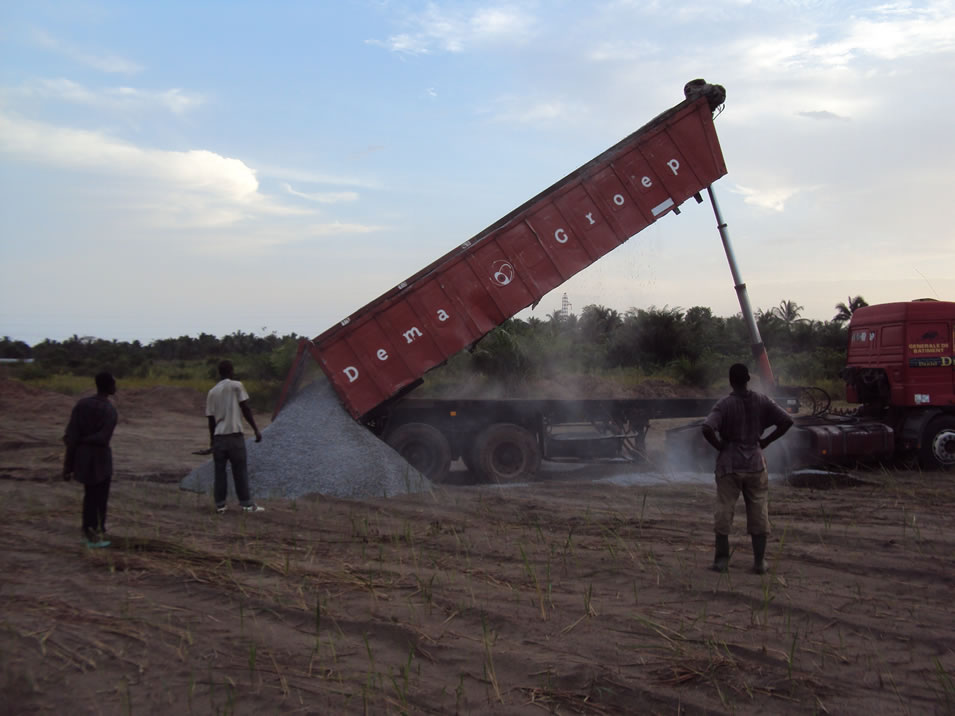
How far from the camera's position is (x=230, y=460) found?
28.6 feet

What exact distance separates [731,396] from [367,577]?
3335 millimetres

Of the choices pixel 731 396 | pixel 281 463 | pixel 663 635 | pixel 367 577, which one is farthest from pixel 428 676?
pixel 281 463

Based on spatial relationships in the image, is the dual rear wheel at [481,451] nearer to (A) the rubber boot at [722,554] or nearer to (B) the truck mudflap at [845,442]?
(B) the truck mudflap at [845,442]

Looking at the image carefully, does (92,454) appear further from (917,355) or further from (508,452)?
(917,355)

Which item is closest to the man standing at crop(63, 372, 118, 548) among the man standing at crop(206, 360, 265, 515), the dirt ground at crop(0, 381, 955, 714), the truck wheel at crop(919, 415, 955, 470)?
the dirt ground at crop(0, 381, 955, 714)

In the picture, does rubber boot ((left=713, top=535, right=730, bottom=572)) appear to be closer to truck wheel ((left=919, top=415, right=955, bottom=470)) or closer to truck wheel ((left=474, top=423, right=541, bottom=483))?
truck wheel ((left=474, top=423, right=541, bottom=483))

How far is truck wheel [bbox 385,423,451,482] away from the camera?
11.4 m

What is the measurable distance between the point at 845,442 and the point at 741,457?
6257 mm

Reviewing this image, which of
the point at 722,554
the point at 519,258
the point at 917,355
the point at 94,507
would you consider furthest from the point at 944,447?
the point at 94,507

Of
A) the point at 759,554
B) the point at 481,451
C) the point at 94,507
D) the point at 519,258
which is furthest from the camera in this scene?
the point at 481,451

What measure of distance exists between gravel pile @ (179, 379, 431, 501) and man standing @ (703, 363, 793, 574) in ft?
16.6

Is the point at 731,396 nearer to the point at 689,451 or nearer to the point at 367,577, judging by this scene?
the point at 367,577

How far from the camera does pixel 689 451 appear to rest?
1218 cm

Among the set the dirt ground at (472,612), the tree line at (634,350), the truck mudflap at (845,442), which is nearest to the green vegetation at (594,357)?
the tree line at (634,350)
